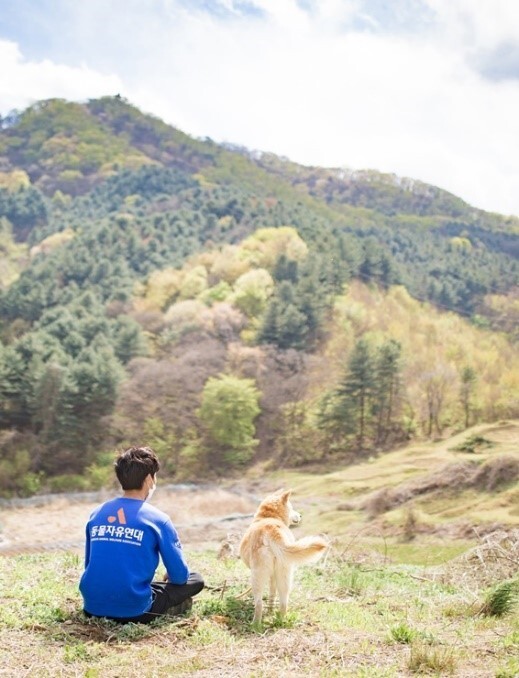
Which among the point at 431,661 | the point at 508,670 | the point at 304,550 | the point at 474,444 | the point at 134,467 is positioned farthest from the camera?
the point at 474,444

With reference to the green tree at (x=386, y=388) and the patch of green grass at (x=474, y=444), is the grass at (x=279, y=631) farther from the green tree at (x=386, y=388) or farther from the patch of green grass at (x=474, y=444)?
the green tree at (x=386, y=388)

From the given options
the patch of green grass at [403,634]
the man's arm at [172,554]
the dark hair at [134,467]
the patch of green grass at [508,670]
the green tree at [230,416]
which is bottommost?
the green tree at [230,416]

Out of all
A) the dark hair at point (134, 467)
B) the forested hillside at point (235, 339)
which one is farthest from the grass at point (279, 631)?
the forested hillside at point (235, 339)

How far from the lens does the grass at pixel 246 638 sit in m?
3.80

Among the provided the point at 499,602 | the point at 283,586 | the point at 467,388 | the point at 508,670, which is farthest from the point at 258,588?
the point at 467,388

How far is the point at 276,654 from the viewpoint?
406 cm

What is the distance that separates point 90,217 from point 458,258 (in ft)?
154

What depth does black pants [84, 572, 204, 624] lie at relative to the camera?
15.0 feet

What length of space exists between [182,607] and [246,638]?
65 centimetres

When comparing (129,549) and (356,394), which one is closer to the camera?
(129,549)

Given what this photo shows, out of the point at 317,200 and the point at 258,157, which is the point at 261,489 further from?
the point at 258,157

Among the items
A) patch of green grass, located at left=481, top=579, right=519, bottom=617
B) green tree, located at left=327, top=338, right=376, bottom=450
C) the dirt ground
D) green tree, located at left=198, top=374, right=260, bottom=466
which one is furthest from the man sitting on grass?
green tree, located at left=327, top=338, right=376, bottom=450

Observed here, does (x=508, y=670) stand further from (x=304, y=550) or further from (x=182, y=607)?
(x=182, y=607)

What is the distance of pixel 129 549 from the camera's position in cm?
439
